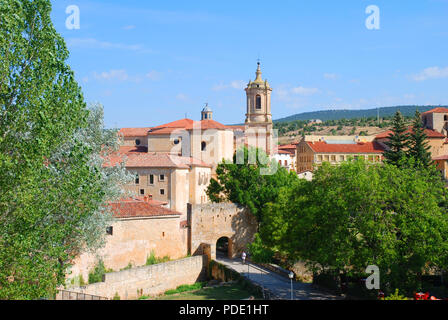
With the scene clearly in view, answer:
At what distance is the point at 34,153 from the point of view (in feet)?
42.1

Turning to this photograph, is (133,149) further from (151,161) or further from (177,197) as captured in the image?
(177,197)

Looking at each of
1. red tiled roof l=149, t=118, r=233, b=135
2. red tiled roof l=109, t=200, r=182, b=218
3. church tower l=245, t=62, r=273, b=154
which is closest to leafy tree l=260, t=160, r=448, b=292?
red tiled roof l=109, t=200, r=182, b=218

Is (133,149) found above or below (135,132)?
below

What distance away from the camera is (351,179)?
21.4 m

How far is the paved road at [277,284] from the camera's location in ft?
77.3

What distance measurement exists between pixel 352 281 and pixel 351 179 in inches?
244

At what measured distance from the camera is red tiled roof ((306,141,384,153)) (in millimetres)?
82562

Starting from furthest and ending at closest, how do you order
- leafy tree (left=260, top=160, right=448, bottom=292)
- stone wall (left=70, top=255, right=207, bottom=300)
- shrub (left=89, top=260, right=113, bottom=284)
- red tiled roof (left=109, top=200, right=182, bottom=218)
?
1. red tiled roof (left=109, top=200, right=182, bottom=218)
2. shrub (left=89, top=260, right=113, bottom=284)
3. stone wall (left=70, top=255, right=207, bottom=300)
4. leafy tree (left=260, top=160, right=448, bottom=292)

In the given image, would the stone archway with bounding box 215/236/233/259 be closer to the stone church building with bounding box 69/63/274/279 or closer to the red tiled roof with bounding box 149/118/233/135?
the stone church building with bounding box 69/63/274/279

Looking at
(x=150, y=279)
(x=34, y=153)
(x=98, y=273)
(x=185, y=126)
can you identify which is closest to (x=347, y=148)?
(x=185, y=126)

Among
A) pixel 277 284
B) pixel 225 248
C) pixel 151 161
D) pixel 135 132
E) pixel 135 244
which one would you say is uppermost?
pixel 135 132

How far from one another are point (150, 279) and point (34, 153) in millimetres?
17069

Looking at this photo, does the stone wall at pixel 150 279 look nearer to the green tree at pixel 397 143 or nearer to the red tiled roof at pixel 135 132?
the green tree at pixel 397 143

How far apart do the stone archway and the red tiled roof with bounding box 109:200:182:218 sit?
7.36 metres
